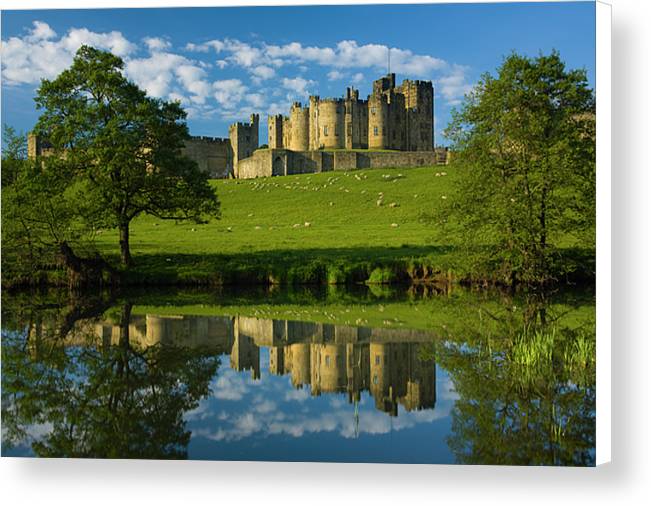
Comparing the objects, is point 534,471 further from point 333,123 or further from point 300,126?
point 300,126

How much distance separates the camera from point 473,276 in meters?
17.3

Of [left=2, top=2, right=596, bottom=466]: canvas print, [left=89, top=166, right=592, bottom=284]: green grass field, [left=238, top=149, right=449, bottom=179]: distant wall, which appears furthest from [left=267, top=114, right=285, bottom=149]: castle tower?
[left=2, top=2, right=596, bottom=466]: canvas print

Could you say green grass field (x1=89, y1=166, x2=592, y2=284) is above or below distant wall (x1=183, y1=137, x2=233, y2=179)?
below

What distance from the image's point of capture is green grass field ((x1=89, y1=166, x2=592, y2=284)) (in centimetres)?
1839

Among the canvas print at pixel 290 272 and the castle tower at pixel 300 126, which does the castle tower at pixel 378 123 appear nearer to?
the castle tower at pixel 300 126

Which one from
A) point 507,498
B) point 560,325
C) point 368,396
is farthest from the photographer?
point 560,325

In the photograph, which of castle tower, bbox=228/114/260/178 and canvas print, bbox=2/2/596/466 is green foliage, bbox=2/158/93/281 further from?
castle tower, bbox=228/114/260/178

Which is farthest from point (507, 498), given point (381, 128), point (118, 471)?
point (381, 128)

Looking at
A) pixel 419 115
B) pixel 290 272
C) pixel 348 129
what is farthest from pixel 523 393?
pixel 419 115

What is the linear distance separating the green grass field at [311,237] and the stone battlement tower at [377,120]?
89.5 feet

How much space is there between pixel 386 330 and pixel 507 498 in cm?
563

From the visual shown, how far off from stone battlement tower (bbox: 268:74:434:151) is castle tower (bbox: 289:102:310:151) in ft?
1.95

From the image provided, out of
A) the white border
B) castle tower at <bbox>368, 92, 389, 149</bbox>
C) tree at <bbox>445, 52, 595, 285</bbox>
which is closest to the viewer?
the white border

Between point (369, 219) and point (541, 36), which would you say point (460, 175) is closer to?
point (541, 36)
